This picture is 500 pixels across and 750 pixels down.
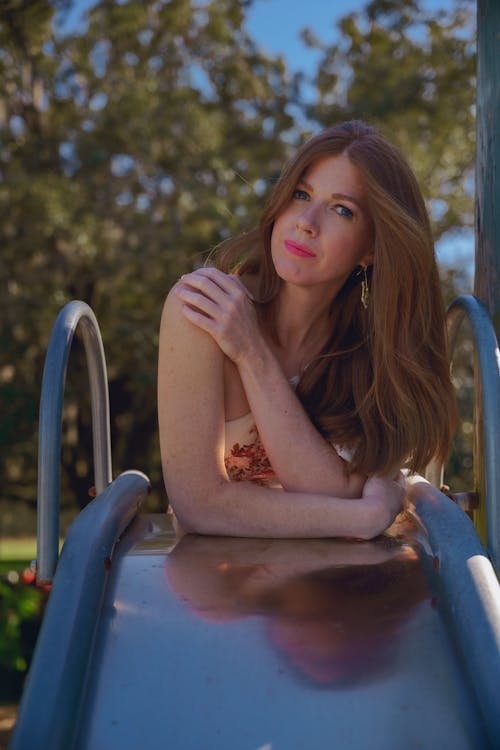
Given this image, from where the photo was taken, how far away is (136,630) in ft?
5.52

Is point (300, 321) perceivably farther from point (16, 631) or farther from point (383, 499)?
point (16, 631)

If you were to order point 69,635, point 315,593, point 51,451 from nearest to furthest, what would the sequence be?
point 69,635 < point 315,593 < point 51,451

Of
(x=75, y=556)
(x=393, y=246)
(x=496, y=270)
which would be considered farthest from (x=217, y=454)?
(x=496, y=270)

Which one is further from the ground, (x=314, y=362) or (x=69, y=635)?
(x=314, y=362)

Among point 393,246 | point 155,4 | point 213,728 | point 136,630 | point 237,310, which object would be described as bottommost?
point 213,728

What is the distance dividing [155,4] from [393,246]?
25.2 feet

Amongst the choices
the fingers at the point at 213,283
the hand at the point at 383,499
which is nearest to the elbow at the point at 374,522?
the hand at the point at 383,499

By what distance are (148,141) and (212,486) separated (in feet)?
22.4

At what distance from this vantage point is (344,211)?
229 centimetres

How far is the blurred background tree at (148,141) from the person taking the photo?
27.5 feet

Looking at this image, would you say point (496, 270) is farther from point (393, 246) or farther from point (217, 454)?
point (217, 454)

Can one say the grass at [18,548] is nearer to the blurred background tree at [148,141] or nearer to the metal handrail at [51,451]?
the blurred background tree at [148,141]

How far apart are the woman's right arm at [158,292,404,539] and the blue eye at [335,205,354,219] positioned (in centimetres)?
43

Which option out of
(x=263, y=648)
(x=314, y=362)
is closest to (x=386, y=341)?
(x=314, y=362)
